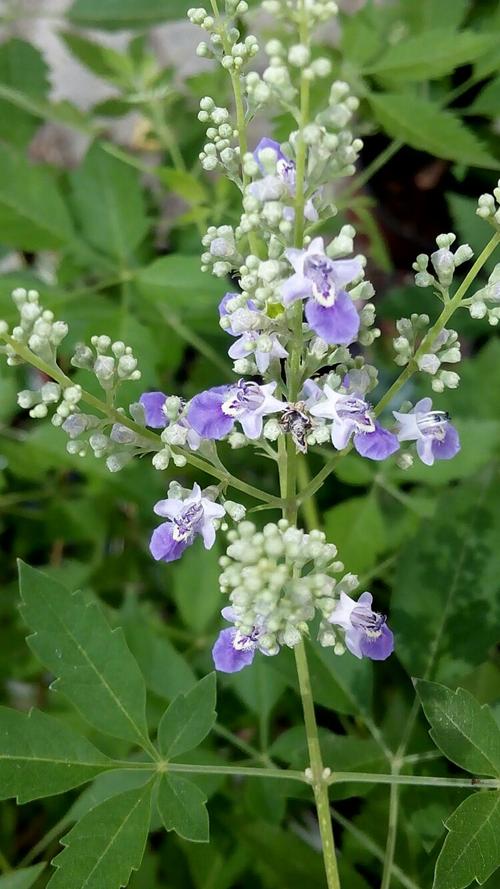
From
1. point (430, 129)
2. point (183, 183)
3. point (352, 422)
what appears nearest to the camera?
point (352, 422)

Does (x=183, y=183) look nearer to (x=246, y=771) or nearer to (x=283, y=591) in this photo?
(x=283, y=591)

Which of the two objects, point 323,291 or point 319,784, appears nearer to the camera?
point 323,291

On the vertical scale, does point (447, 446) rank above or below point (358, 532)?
above

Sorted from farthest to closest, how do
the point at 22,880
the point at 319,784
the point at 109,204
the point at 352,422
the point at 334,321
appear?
the point at 109,204 → the point at 22,880 → the point at 319,784 → the point at 352,422 → the point at 334,321

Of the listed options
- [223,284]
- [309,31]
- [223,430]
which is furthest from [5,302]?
[309,31]

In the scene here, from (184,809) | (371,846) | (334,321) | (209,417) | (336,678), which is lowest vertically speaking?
(371,846)

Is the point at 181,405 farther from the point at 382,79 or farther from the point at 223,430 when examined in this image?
the point at 382,79

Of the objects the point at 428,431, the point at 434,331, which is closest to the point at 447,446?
the point at 428,431
